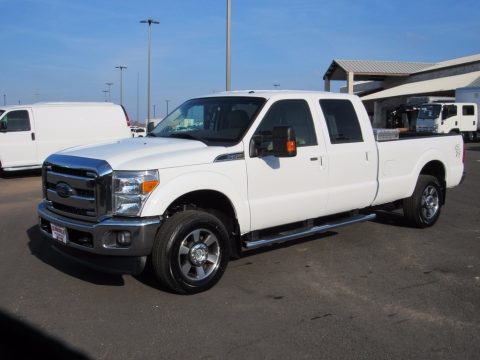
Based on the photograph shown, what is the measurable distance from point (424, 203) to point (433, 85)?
4879 centimetres

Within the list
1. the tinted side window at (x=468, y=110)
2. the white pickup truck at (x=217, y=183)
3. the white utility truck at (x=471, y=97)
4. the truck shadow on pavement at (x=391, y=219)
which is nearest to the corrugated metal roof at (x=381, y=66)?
the white utility truck at (x=471, y=97)

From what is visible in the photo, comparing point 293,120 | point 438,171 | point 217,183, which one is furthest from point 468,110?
point 217,183

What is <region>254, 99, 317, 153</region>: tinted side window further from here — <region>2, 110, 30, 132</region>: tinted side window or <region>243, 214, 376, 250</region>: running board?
<region>2, 110, 30, 132</region>: tinted side window

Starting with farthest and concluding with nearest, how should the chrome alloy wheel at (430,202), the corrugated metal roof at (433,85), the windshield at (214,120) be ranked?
1. the corrugated metal roof at (433,85)
2. the chrome alloy wheel at (430,202)
3. the windshield at (214,120)

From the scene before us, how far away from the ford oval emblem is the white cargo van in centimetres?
994

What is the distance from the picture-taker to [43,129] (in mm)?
15445

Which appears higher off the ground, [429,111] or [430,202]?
[429,111]

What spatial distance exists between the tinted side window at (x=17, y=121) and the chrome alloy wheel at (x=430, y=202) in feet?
38.8

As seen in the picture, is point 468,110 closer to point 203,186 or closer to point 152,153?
→ point 203,186

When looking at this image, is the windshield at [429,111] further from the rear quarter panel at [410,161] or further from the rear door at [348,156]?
the rear door at [348,156]

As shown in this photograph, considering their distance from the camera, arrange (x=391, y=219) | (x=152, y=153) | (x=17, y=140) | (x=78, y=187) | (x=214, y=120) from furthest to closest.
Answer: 1. (x=17, y=140)
2. (x=391, y=219)
3. (x=214, y=120)
4. (x=152, y=153)
5. (x=78, y=187)

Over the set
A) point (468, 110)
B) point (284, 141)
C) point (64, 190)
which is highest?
point (468, 110)

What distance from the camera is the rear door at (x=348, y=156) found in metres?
6.20

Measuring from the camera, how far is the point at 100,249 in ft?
15.1
